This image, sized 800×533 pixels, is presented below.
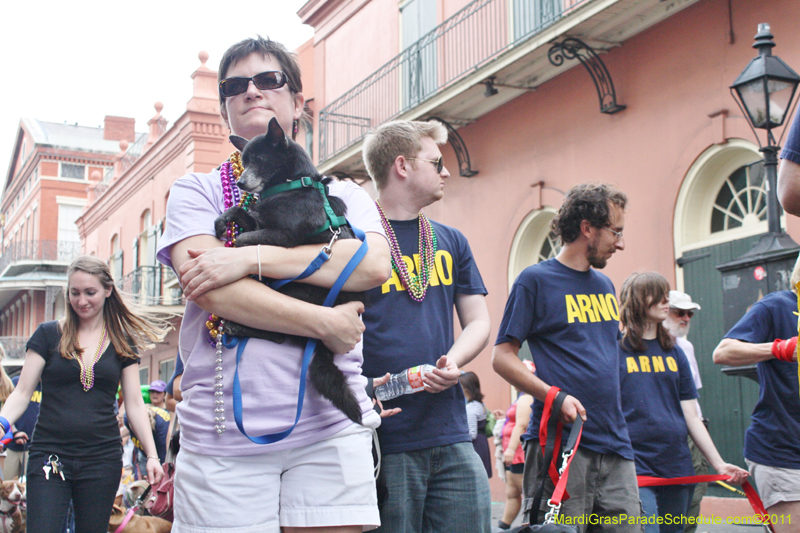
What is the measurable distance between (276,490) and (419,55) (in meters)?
12.5

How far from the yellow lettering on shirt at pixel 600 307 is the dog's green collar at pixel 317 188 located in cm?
208

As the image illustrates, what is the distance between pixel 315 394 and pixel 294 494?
280 mm

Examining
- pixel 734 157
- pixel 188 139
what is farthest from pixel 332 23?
A: pixel 734 157

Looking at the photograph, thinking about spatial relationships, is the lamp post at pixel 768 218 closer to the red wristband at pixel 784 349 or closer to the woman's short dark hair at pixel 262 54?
the red wristband at pixel 784 349

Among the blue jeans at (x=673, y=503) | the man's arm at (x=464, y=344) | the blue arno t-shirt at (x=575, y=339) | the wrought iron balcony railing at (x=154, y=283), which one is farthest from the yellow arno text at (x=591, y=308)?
the wrought iron balcony railing at (x=154, y=283)

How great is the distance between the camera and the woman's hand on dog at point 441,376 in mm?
3100

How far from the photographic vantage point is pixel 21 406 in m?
4.87

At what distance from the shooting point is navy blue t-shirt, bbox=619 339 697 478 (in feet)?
15.3

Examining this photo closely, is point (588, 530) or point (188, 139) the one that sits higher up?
point (188, 139)

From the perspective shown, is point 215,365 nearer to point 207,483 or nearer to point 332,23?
point 207,483

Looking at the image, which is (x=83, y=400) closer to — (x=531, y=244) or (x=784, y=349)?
(x=784, y=349)

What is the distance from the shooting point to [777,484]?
409cm

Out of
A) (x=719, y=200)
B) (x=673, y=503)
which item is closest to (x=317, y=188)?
(x=673, y=503)

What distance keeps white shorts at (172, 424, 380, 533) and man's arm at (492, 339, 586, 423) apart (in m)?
1.65
